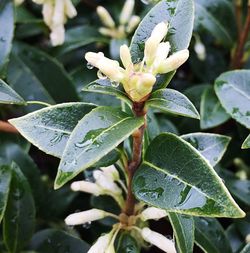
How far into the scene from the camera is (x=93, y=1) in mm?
1755

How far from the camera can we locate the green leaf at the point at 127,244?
1151 mm

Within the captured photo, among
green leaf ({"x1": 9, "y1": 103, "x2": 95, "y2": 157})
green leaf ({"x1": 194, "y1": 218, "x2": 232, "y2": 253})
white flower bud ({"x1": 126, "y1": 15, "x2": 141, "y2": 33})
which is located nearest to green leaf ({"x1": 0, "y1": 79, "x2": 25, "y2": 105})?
green leaf ({"x1": 9, "y1": 103, "x2": 95, "y2": 157})

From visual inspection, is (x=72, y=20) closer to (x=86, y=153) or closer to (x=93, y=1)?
(x=93, y=1)

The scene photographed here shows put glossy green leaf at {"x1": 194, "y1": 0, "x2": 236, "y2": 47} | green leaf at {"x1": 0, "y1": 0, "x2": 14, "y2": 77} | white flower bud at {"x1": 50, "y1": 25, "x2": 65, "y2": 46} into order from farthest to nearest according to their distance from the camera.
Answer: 1. glossy green leaf at {"x1": 194, "y1": 0, "x2": 236, "y2": 47}
2. white flower bud at {"x1": 50, "y1": 25, "x2": 65, "y2": 46}
3. green leaf at {"x1": 0, "y1": 0, "x2": 14, "y2": 77}

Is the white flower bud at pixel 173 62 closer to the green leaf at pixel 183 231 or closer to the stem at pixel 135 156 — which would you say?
the stem at pixel 135 156

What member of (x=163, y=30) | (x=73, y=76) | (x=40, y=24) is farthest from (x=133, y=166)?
(x=40, y=24)

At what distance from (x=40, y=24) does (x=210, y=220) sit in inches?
28.3

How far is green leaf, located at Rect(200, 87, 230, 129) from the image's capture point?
138cm

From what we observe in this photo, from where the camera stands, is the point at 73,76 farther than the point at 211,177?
Yes

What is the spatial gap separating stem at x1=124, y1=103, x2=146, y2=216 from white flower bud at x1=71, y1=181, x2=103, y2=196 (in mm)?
64

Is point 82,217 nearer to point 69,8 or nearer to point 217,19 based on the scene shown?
point 69,8

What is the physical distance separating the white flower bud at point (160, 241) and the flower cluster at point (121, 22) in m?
0.62

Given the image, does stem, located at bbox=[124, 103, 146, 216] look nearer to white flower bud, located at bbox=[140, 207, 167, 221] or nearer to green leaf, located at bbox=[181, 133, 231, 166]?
white flower bud, located at bbox=[140, 207, 167, 221]

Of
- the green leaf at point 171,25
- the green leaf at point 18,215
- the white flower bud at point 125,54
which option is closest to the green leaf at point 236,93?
the green leaf at point 171,25
